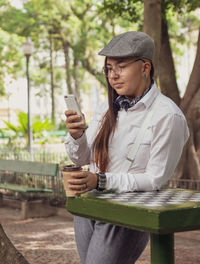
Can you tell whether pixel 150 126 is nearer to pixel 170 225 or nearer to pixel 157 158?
pixel 157 158

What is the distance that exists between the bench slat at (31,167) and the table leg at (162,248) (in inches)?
273

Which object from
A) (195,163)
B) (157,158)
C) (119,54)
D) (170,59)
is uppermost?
(170,59)

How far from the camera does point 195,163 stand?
1021cm

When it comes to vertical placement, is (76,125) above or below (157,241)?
above

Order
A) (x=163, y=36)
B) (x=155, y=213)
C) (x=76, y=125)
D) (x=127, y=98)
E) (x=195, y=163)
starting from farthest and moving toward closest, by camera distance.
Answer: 1. (x=163, y=36)
2. (x=195, y=163)
3. (x=127, y=98)
4. (x=76, y=125)
5. (x=155, y=213)

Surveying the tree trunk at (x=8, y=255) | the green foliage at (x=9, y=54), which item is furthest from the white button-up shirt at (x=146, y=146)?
the green foliage at (x=9, y=54)

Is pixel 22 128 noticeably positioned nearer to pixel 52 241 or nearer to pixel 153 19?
pixel 153 19

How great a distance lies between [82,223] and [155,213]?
2.18 feet

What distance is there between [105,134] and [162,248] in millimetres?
609

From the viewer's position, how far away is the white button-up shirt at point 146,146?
92.7 inches

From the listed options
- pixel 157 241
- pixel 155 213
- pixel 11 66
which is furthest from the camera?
pixel 11 66

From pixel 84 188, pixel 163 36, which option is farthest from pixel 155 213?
pixel 163 36

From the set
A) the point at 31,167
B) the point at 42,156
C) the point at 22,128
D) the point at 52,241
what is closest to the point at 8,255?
the point at 52,241

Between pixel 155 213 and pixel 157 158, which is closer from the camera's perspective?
pixel 155 213
